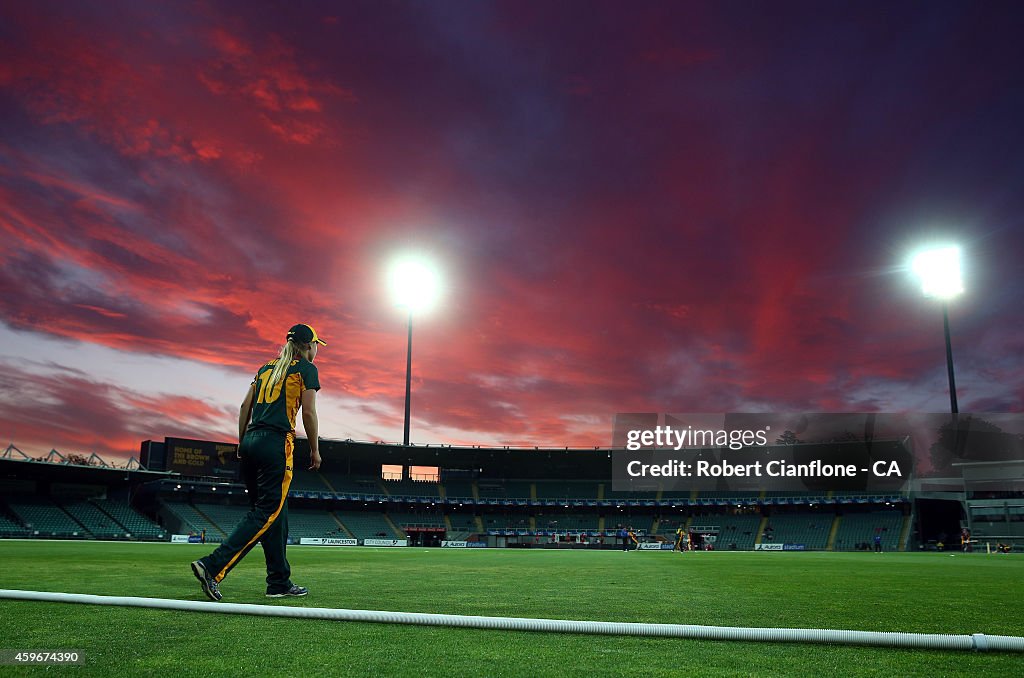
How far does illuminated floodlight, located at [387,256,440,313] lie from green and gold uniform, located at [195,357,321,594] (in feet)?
168

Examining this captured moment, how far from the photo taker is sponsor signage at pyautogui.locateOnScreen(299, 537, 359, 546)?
198ft

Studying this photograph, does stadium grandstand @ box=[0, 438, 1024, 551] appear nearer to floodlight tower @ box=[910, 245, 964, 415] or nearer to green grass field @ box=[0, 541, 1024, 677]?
floodlight tower @ box=[910, 245, 964, 415]

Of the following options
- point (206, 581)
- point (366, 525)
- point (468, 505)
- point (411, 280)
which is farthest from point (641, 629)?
point (468, 505)

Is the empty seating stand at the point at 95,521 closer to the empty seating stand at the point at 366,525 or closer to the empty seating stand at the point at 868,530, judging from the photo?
the empty seating stand at the point at 366,525

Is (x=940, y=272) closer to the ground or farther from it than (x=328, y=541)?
farther from it

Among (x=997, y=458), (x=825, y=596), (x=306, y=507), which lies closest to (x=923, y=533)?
(x=997, y=458)

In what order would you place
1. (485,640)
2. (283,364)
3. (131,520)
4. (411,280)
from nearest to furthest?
1. (485,640)
2. (283,364)
3. (131,520)
4. (411,280)

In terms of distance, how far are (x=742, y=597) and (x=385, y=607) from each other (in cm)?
376

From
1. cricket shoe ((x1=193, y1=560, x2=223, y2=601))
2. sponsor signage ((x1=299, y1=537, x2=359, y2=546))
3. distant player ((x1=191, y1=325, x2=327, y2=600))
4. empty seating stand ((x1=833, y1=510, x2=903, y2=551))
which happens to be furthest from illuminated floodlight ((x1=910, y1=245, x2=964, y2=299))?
sponsor signage ((x1=299, y1=537, x2=359, y2=546))

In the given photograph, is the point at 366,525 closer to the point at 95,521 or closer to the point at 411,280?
the point at 95,521

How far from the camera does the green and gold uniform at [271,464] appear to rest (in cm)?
578

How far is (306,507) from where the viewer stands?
231ft

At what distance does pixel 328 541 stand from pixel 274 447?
60.5 m

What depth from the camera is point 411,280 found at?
56.9 meters
